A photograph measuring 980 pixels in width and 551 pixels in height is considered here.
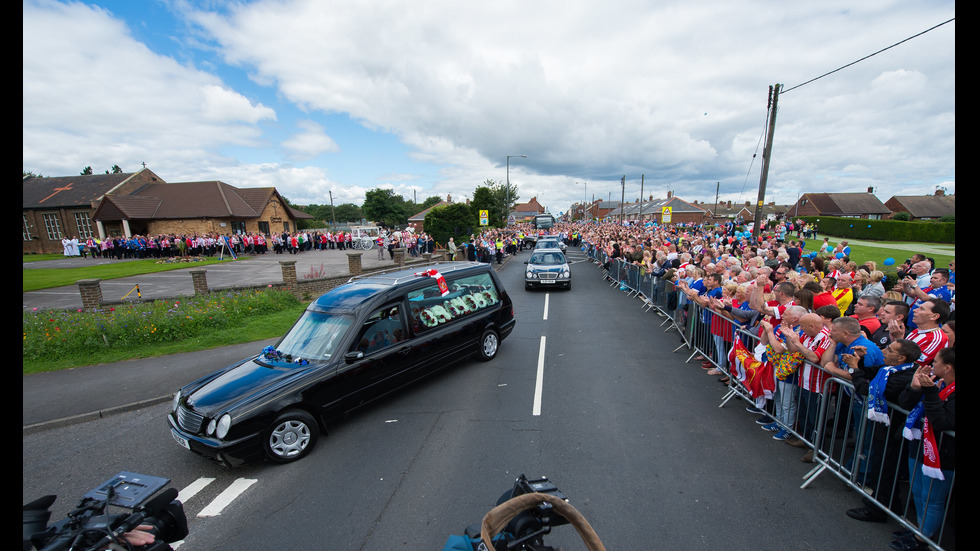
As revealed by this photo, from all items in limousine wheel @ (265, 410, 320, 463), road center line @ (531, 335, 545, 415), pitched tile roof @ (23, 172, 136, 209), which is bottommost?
road center line @ (531, 335, 545, 415)

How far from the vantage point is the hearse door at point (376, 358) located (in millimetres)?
4715

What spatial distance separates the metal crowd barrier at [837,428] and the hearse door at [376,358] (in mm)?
4627

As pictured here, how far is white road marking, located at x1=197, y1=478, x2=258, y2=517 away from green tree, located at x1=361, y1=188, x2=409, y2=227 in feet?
281

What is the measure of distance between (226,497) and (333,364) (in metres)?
1.59

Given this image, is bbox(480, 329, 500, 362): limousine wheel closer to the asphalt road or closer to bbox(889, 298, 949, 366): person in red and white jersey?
the asphalt road

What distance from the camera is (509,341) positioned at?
8.38 m

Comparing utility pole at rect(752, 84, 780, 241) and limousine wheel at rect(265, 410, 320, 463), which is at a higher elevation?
utility pole at rect(752, 84, 780, 241)

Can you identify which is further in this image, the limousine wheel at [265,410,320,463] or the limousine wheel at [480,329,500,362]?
the limousine wheel at [480,329,500,362]

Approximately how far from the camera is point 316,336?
506cm

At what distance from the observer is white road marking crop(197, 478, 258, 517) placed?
3.50m

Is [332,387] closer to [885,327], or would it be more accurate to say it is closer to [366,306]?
[366,306]

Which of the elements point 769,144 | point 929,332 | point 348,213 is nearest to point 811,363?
point 929,332

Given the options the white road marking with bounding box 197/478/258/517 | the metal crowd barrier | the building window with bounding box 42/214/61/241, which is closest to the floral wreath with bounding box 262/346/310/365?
the white road marking with bounding box 197/478/258/517

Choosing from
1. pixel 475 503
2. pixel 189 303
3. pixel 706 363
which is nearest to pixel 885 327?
pixel 706 363
